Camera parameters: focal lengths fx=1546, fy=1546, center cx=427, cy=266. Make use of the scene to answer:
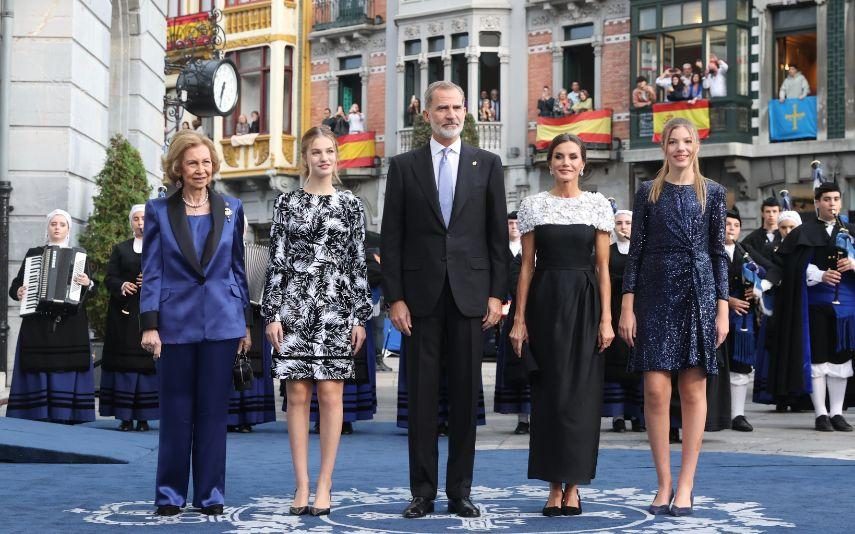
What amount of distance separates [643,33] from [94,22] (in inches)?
854

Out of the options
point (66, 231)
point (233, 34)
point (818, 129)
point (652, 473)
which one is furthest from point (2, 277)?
point (233, 34)

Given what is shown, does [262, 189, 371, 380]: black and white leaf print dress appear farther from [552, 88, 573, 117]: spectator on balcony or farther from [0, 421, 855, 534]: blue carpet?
[552, 88, 573, 117]: spectator on balcony

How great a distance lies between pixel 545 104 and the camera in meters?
39.0

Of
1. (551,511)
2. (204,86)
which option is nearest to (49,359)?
(551,511)

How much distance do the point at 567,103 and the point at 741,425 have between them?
26000mm

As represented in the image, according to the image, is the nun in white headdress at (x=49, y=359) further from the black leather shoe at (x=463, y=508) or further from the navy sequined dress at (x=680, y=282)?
the navy sequined dress at (x=680, y=282)

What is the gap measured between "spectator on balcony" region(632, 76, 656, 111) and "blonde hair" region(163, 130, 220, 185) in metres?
29.5

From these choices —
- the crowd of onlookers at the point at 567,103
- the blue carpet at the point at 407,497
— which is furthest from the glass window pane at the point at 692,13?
the blue carpet at the point at 407,497

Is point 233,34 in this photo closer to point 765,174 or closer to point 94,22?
point 765,174

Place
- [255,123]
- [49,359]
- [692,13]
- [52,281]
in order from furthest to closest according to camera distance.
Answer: [255,123] → [692,13] → [49,359] → [52,281]


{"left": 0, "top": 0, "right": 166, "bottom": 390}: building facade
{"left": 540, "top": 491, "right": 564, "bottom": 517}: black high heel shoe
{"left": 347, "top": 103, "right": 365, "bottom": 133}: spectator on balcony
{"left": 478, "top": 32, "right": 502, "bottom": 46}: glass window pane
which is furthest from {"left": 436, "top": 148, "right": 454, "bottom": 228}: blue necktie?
{"left": 347, "top": 103, "right": 365, "bottom": 133}: spectator on balcony

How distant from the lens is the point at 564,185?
805cm

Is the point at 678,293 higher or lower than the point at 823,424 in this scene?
higher

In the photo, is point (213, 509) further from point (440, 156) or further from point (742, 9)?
point (742, 9)
